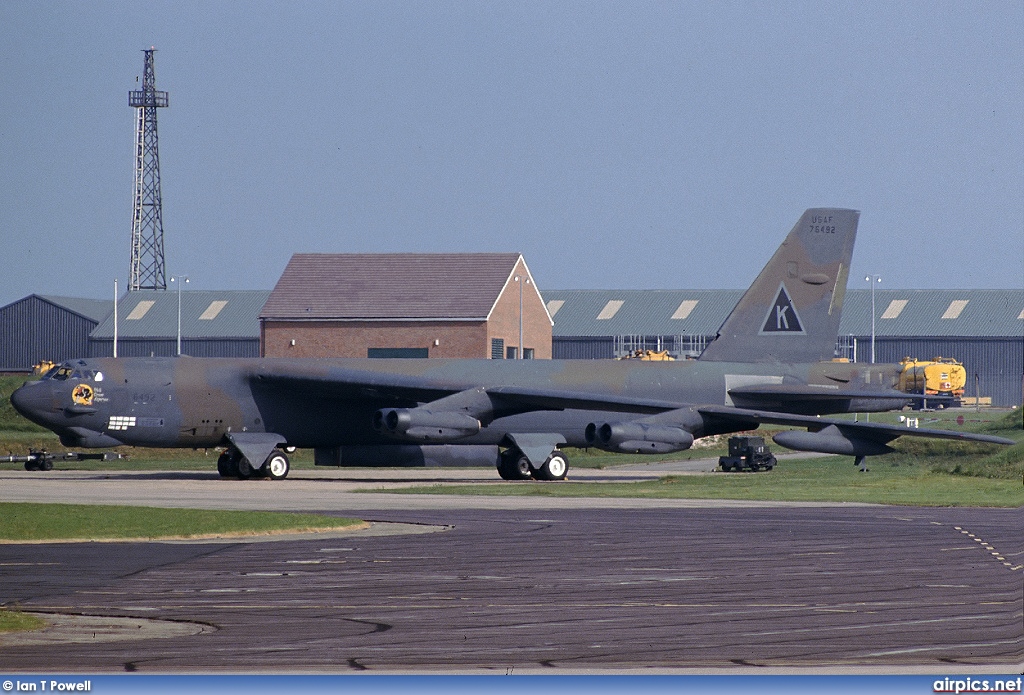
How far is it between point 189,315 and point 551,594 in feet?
285

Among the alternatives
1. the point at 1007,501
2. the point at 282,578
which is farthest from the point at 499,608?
the point at 1007,501

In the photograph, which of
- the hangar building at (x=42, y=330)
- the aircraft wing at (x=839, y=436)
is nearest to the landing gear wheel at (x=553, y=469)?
the aircraft wing at (x=839, y=436)

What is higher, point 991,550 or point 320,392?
point 320,392

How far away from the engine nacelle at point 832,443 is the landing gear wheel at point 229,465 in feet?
47.4

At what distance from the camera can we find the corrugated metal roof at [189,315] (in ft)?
316

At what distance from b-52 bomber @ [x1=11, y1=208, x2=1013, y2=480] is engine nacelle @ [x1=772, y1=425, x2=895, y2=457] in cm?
4

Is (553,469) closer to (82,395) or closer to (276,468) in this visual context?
(276,468)

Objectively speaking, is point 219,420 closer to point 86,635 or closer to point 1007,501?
point 1007,501

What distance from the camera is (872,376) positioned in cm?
4056

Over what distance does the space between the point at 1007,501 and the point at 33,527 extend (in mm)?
18131

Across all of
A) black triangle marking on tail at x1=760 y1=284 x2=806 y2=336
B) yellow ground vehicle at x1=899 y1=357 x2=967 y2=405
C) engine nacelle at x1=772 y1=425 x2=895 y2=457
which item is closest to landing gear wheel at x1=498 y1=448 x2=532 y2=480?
engine nacelle at x1=772 y1=425 x2=895 y2=457

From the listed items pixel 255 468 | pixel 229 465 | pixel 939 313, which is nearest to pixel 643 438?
pixel 255 468

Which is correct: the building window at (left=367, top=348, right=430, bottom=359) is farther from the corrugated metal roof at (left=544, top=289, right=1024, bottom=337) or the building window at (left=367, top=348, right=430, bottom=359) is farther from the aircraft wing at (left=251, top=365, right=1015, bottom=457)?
the aircraft wing at (left=251, top=365, right=1015, bottom=457)

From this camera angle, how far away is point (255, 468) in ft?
124
